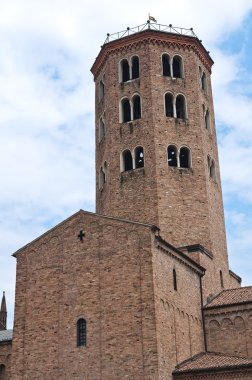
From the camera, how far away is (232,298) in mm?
27719

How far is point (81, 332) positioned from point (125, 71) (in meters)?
16.9

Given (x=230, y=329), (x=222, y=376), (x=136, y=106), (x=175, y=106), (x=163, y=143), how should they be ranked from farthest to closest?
(x=136, y=106) < (x=175, y=106) < (x=163, y=143) < (x=230, y=329) < (x=222, y=376)

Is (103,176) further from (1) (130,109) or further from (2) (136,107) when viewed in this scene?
(2) (136,107)

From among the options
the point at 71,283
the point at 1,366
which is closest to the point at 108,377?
the point at 71,283

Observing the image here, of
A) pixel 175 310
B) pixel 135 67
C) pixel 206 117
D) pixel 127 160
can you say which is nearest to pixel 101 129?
pixel 127 160

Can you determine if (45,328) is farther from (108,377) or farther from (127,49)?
(127,49)

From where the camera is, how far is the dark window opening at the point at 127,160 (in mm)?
31641

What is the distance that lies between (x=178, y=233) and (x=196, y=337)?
5.72 meters

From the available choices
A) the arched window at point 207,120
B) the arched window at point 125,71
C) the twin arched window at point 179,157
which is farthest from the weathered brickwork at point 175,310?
the arched window at point 125,71

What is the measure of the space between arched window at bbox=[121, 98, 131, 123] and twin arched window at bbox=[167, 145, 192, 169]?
3.21 metres

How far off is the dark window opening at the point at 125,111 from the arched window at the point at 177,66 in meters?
3.36

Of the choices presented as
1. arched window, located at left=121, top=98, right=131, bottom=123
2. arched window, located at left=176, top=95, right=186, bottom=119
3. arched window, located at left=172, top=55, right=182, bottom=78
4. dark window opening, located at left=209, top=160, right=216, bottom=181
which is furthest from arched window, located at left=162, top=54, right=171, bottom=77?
dark window opening, located at left=209, top=160, right=216, bottom=181

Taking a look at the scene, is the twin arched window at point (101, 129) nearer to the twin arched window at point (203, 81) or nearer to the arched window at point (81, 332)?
the twin arched window at point (203, 81)

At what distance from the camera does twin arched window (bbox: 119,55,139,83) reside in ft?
111
